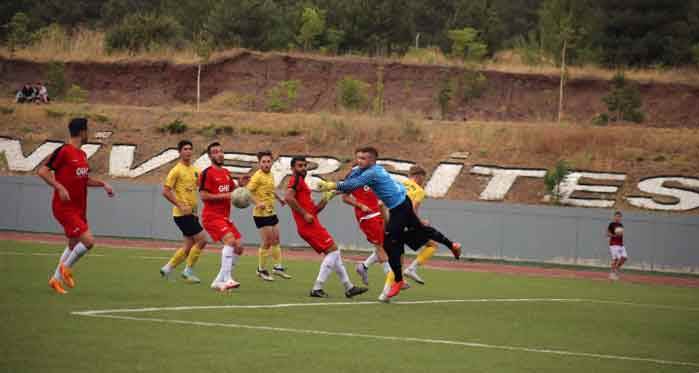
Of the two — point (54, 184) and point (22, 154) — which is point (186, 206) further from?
point (22, 154)

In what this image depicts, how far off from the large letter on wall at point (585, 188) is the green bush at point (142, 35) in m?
32.0

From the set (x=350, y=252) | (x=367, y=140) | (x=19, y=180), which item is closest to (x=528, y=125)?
(x=367, y=140)

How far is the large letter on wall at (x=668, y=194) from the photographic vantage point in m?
41.1

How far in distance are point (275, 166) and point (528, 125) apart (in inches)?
453

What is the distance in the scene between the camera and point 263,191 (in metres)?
22.1

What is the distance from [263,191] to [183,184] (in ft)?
8.94

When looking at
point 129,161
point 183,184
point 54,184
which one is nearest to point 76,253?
point 54,184

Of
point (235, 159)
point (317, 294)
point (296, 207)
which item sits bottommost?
point (235, 159)

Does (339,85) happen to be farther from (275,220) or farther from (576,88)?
(275,220)

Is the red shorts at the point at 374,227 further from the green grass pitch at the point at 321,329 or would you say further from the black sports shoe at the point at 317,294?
the black sports shoe at the point at 317,294

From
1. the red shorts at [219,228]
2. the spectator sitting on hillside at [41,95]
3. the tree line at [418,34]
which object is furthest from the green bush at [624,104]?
the red shorts at [219,228]

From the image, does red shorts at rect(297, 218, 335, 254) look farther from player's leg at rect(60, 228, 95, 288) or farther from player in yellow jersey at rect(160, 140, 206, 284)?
player's leg at rect(60, 228, 95, 288)

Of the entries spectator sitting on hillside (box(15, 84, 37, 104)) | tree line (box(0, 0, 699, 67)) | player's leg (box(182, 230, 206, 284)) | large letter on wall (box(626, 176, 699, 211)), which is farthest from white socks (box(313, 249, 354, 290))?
tree line (box(0, 0, 699, 67))

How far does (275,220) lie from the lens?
22.5 meters
